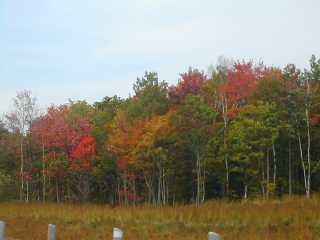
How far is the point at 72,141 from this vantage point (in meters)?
42.8

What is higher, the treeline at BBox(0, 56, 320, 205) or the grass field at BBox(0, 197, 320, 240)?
the treeline at BBox(0, 56, 320, 205)

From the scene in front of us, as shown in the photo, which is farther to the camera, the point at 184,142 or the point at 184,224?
the point at 184,142

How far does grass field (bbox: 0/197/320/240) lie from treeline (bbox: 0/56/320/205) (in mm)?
15065

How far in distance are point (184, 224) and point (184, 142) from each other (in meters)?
18.3

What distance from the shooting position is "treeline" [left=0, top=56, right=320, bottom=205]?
35906 millimetres

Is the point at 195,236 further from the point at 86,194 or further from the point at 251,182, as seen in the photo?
the point at 86,194

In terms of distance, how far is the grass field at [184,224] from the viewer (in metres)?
14.2

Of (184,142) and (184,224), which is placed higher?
(184,142)

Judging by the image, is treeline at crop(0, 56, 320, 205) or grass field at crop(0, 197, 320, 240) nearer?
A: grass field at crop(0, 197, 320, 240)

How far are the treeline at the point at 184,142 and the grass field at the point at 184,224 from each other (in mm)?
15065

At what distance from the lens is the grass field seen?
1419 centimetres

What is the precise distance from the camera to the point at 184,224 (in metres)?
17.0

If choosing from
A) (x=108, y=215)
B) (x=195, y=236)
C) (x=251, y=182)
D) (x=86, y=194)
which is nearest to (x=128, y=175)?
(x=86, y=194)

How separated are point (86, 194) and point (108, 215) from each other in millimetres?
26380
